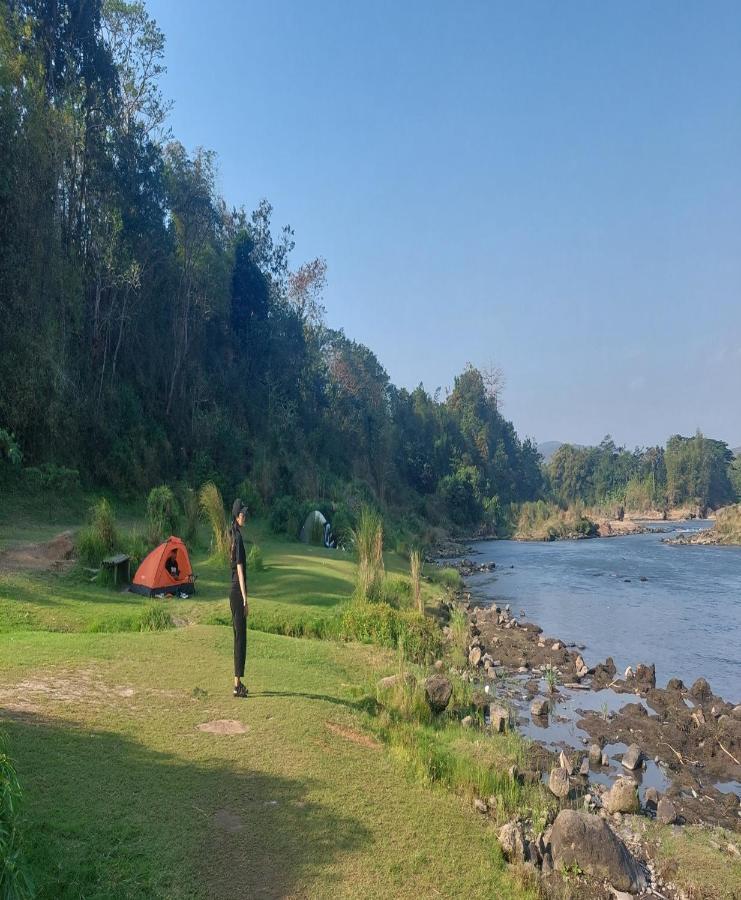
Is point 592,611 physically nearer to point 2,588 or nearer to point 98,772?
point 2,588

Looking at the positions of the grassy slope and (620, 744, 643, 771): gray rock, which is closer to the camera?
the grassy slope

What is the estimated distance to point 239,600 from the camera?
756 cm

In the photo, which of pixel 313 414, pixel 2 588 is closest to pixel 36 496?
pixel 2 588

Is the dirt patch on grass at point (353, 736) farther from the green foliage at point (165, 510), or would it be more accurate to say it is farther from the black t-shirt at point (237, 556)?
the green foliage at point (165, 510)

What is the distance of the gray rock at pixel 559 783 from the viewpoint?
25.0ft

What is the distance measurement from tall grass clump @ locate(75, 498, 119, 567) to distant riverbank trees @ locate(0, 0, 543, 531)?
2506 millimetres

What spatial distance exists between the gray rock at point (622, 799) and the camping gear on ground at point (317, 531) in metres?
20.0

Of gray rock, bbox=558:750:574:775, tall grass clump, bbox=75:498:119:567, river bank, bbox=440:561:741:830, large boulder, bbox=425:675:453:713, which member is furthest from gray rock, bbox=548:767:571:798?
tall grass clump, bbox=75:498:119:567

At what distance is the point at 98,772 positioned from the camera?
17.8 feet

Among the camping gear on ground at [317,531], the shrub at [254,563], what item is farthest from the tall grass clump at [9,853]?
the camping gear on ground at [317,531]

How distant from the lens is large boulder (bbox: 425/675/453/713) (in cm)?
928

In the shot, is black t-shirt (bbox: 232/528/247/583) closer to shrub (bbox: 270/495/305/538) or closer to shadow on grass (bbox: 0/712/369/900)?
shadow on grass (bbox: 0/712/369/900)

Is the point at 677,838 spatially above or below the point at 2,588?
below

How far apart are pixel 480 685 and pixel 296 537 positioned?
15.8 metres
